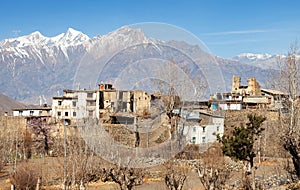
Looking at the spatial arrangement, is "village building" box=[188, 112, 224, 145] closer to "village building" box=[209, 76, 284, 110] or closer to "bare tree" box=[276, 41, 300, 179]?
"village building" box=[209, 76, 284, 110]

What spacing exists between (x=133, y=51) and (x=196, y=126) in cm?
1429

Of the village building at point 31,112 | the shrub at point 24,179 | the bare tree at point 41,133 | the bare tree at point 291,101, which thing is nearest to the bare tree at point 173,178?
the bare tree at point 291,101

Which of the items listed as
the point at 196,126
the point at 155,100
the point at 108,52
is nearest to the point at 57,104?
the point at 196,126

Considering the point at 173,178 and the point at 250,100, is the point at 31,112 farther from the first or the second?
the point at 173,178

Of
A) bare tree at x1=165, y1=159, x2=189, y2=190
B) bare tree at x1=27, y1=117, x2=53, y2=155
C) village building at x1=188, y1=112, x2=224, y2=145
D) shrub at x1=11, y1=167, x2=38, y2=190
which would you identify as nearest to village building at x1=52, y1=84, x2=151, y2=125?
bare tree at x1=27, y1=117, x2=53, y2=155

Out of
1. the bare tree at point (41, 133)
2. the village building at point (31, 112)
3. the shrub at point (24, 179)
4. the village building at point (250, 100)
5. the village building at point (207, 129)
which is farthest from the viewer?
the village building at point (31, 112)

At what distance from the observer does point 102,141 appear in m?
13.4

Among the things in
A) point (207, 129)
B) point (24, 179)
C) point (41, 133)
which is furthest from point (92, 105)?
point (24, 179)

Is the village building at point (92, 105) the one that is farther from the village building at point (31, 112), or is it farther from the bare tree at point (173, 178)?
the bare tree at point (173, 178)

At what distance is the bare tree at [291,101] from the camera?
13.5m

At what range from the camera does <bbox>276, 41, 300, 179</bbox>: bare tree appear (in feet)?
44.2

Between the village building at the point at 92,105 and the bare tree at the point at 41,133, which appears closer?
the village building at the point at 92,105

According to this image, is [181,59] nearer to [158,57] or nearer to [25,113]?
[158,57]

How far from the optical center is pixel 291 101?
14430 millimetres
